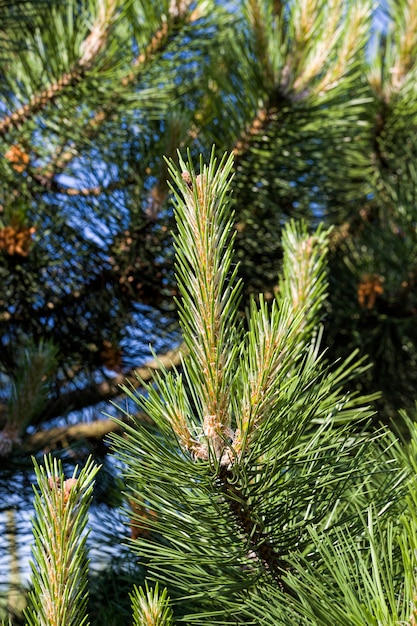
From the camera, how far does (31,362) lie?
93 centimetres

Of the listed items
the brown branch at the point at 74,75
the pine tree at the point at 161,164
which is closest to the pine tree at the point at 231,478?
the pine tree at the point at 161,164

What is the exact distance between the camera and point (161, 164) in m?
1.11

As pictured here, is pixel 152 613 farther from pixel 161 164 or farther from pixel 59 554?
pixel 161 164

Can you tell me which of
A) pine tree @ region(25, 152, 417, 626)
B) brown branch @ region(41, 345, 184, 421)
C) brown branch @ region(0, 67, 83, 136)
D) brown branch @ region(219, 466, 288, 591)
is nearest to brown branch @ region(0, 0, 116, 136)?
brown branch @ region(0, 67, 83, 136)

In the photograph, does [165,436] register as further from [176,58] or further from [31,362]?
[176,58]

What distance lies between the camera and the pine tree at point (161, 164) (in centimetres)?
114

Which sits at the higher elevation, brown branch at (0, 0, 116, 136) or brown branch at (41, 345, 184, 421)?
brown branch at (0, 0, 116, 136)

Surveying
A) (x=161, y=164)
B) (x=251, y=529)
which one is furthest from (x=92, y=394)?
(x=251, y=529)

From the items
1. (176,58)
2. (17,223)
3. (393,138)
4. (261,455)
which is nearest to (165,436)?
(261,455)

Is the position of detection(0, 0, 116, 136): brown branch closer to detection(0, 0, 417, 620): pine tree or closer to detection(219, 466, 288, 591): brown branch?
detection(0, 0, 417, 620): pine tree

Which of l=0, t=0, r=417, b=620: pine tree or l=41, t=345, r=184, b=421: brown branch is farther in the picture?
l=41, t=345, r=184, b=421: brown branch

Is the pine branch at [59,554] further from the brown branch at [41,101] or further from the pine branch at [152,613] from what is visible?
the brown branch at [41,101]

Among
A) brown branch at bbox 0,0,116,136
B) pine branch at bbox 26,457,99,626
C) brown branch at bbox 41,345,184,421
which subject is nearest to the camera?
pine branch at bbox 26,457,99,626

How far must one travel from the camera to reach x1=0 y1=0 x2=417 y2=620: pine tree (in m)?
1.14
